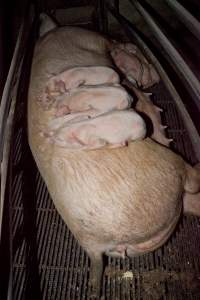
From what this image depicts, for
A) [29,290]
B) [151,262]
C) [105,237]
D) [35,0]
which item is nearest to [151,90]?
[35,0]

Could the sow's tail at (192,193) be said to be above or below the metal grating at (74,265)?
above

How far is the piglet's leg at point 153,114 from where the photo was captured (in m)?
2.31

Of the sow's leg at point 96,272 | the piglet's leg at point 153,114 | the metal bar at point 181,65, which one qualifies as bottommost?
the sow's leg at point 96,272

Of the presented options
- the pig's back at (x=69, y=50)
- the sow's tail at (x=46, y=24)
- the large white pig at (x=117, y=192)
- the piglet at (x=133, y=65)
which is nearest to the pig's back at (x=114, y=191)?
the large white pig at (x=117, y=192)

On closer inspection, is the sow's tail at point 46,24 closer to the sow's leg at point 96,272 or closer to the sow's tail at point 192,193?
the sow's tail at point 192,193

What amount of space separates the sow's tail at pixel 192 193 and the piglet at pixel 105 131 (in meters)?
0.52

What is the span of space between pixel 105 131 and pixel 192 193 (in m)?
0.77

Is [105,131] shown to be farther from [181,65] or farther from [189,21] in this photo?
[189,21]

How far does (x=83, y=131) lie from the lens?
170cm

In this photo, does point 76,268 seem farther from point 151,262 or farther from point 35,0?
point 35,0

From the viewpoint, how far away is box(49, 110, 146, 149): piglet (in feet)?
5.57

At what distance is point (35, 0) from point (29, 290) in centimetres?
284

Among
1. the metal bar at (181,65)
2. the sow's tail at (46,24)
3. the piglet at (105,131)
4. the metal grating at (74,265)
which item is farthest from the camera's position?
the sow's tail at (46,24)

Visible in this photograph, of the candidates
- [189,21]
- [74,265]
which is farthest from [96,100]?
[74,265]
